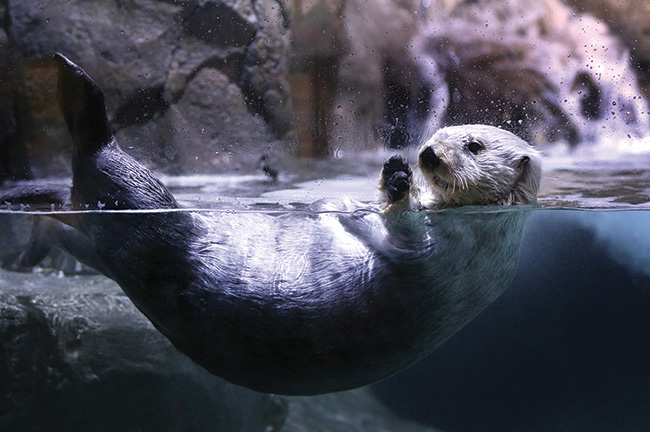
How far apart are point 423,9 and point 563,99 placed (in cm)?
70

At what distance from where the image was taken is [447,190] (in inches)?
81.0

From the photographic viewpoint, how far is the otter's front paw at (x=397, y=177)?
1841 mm

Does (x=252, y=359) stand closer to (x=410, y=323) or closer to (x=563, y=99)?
(x=410, y=323)

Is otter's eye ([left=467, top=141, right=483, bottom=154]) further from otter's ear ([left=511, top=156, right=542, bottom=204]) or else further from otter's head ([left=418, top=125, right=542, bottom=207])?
otter's ear ([left=511, top=156, right=542, bottom=204])

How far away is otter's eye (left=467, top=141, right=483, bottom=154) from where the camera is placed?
1.95 metres

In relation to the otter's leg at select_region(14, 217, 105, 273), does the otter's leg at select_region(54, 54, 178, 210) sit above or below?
above

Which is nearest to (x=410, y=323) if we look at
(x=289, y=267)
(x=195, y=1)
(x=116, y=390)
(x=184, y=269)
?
(x=289, y=267)

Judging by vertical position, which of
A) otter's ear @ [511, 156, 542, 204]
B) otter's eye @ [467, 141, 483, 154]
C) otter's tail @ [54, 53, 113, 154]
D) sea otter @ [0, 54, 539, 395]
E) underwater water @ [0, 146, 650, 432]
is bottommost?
underwater water @ [0, 146, 650, 432]

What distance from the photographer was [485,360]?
5316 mm

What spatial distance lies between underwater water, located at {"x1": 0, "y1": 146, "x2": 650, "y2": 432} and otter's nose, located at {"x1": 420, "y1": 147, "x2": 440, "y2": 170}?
2.29m

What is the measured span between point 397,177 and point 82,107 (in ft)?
4.18

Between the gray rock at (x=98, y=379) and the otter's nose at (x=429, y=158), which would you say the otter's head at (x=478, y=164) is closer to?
the otter's nose at (x=429, y=158)

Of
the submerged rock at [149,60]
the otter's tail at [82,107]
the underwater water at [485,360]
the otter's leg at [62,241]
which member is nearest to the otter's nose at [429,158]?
the submerged rock at [149,60]

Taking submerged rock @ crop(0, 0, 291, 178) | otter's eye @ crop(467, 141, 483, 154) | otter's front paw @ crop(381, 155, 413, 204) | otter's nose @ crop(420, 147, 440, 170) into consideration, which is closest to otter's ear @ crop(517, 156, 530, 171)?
otter's eye @ crop(467, 141, 483, 154)
